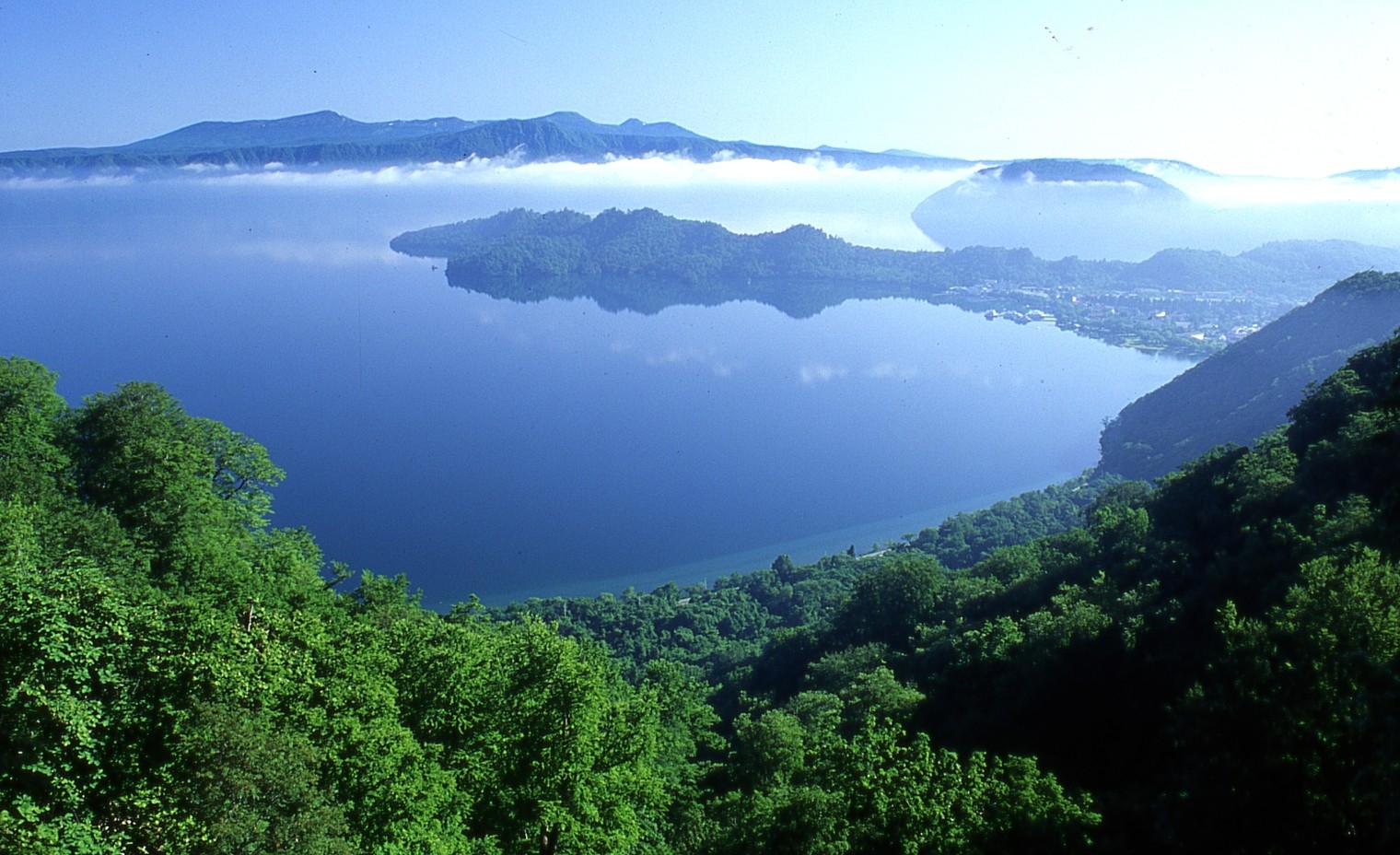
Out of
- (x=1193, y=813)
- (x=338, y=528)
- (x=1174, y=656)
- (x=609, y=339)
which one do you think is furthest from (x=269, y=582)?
(x=609, y=339)

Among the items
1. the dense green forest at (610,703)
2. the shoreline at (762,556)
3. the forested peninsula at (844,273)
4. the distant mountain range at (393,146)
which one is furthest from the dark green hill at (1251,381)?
the distant mountain range at (393,146)

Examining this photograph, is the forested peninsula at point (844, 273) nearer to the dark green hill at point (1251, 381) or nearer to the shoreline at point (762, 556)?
the dark green hill at point (1251, 381)

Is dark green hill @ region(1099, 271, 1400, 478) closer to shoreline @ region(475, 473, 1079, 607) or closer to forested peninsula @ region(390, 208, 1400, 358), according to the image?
shoreline @ region(475, 473, 1079, 607)

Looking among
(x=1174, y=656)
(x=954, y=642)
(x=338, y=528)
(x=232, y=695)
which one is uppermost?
(x=232, y=695)

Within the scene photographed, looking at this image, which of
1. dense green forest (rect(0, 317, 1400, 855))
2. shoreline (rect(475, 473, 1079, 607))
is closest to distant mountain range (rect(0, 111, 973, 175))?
shoreline (rect(475, 473, 1079, 607))

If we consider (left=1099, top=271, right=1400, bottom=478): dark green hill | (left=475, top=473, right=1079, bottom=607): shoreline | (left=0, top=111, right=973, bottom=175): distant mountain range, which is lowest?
(left=475, top=473, right=1079, bottom=607): shoreline

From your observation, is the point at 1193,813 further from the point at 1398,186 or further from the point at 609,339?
the point at 1398,186
